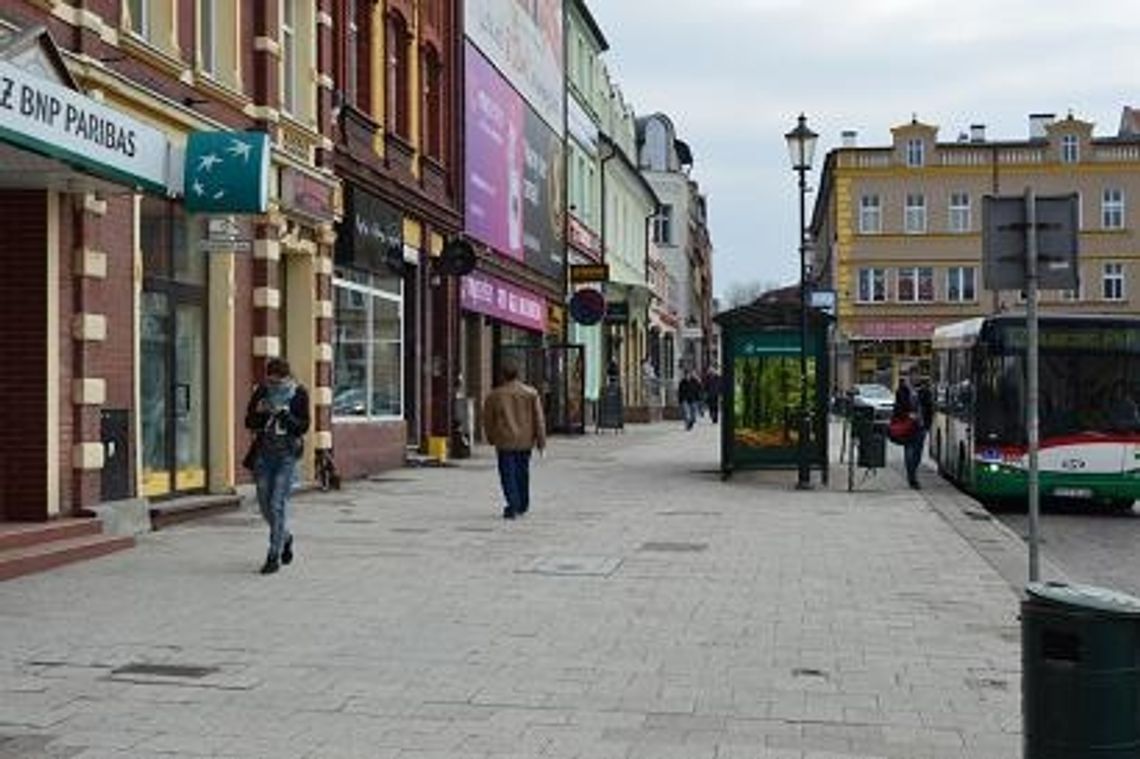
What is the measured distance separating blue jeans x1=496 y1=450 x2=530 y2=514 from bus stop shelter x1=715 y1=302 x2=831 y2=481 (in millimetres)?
6871

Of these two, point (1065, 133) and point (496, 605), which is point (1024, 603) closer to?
point (496, 605)

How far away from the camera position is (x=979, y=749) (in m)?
7.30

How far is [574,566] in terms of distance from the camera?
44.3ft

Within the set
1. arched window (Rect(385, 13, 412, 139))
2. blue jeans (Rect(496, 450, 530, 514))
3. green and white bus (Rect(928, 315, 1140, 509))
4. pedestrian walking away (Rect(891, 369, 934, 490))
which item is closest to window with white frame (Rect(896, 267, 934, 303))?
pedestrian walking away (Rect(891, 369, 934, 490))

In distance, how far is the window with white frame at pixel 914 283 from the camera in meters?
81.7

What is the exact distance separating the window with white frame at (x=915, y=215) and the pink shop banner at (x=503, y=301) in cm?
4596

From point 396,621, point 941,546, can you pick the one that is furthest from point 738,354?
point 396,621

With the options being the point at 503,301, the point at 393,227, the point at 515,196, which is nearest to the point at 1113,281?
the point at 515,196

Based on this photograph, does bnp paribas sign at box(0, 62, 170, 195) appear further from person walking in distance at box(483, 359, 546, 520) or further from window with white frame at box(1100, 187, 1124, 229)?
window with white frame at box(1100, 187, 1124, 229)

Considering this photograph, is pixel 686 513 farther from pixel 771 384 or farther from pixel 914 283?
pixel 914 283

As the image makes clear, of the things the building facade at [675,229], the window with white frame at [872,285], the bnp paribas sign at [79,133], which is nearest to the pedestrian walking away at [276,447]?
the bnp paribas sign at [79,133]

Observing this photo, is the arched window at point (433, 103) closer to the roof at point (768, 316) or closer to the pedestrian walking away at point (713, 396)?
the roof at point (768, 316)

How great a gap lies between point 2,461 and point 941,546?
8.79m

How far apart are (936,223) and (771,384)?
197 feet
